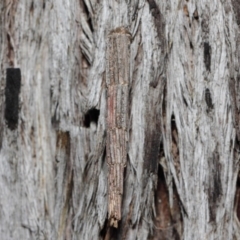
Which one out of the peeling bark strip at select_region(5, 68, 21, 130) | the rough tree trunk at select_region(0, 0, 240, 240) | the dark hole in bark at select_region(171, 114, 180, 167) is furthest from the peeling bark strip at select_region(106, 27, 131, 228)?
the peeling bark strip at select_region(5, 68, 21, 130)

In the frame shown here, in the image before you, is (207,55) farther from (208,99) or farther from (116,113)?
(116,113)

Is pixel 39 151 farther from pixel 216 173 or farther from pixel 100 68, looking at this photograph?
pixel 216 173

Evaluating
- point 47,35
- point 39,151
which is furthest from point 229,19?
point 39,151

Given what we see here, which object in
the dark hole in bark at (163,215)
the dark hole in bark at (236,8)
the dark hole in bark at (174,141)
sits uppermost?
the dark hole in bark at (236,8)

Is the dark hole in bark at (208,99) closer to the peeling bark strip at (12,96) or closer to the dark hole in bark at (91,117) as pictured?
the dark hole in bark at (91,117)

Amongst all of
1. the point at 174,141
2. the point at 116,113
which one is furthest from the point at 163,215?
the point at 116,113

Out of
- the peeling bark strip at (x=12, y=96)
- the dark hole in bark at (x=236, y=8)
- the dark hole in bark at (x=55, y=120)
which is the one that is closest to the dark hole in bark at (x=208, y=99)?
the dark hole in bark at (x=236, y=8)

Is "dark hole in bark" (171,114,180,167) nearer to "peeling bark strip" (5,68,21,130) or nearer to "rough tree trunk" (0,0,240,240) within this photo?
"rough tree trunk" (0,0,240,240)
